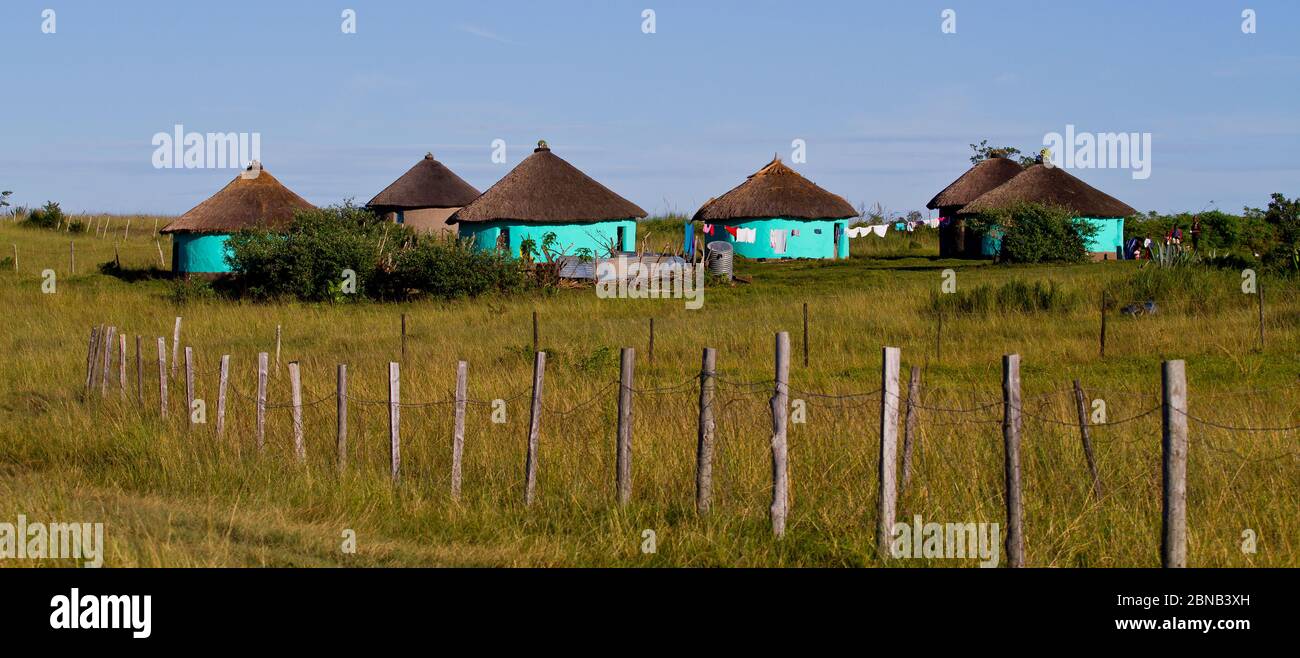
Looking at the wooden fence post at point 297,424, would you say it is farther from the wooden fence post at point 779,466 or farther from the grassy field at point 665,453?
the wooden fence post at point 779,466

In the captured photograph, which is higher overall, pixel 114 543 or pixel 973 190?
pixel 973 190

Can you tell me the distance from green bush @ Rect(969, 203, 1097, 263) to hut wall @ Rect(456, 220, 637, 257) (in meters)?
11.5

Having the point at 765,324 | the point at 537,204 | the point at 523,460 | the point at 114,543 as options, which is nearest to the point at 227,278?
the point at 537,204

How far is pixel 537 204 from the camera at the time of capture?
1515 inches

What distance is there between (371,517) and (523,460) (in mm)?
1731

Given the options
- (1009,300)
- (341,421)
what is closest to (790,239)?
(1009,300)

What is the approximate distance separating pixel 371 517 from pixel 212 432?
4073 millimetres

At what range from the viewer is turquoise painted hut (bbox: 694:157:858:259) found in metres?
42.6

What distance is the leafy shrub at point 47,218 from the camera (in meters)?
56.8

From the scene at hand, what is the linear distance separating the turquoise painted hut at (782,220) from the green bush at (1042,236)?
6790 mm
